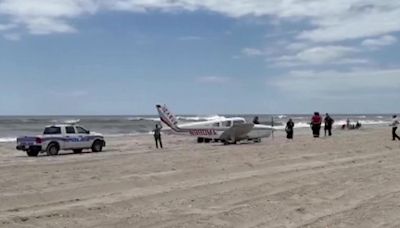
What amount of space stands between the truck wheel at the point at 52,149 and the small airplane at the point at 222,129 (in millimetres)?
10302

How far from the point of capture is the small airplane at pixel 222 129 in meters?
34.7

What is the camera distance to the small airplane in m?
34.7

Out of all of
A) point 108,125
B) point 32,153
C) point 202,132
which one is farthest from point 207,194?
point 108,125

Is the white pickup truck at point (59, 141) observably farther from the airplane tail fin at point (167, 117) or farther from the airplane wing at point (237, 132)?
the airplane tail fin at point (167, 117)

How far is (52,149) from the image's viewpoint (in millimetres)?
28797

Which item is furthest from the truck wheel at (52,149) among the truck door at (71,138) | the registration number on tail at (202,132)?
the registration number on tail at (202,132)

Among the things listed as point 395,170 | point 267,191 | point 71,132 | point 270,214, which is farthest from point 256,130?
point 270,214

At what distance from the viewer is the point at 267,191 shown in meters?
12.1

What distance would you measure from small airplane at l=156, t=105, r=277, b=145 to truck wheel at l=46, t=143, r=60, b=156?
1030 cm

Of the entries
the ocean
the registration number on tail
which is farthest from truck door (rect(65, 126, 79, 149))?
the ocean

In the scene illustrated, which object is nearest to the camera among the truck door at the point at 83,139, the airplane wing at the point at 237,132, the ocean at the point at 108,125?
the truck door at the point at 83,139

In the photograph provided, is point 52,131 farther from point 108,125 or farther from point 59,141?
point 108,125

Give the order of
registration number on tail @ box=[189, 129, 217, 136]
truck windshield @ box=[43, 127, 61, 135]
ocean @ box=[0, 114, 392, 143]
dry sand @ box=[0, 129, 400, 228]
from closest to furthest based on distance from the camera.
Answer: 1. dry sand @ box=[0, 129, 400, 228]
2. truck windshield @ box=[43, 127, 61, 135]
3. registration number on tail @ box=[189, 129, 217, 136]
4. ocean @ box=[0, 114, 392, 143]

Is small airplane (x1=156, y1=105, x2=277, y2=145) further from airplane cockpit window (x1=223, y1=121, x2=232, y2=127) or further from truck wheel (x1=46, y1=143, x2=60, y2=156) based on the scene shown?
truck wheel (x1=46, y1=143, x2=60, y2=156)
